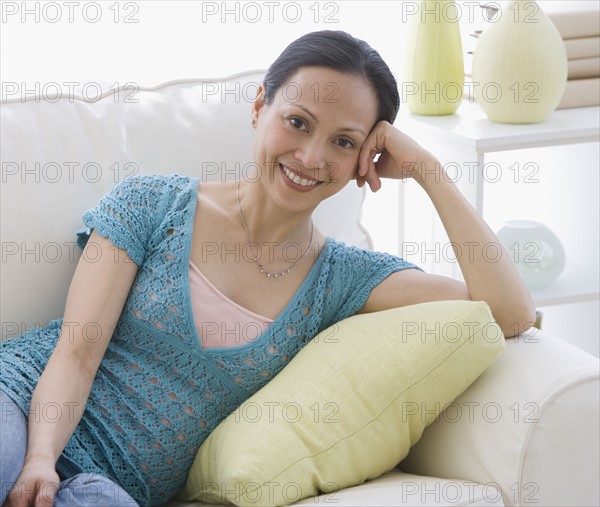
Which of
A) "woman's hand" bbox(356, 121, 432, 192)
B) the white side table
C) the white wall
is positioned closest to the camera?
"woman's hand" bbox(356, 121, 432, 192)

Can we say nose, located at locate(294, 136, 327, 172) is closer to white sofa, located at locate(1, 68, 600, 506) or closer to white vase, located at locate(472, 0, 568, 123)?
white sofa, located at locate(1, 68, 600, 506)

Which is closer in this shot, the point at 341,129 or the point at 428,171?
the point at 341,129

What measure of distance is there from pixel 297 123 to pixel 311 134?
1.1 inches

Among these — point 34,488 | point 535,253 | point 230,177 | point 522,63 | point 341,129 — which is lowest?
point 34,488

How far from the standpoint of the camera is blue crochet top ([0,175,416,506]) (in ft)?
4.81

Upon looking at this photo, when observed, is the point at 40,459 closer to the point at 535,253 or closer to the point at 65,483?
the point at 65,483

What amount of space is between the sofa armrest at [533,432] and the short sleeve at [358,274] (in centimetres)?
25

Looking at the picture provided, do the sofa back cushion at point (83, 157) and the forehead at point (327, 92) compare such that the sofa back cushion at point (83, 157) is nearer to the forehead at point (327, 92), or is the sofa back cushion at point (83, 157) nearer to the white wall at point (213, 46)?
the forehead at point (327, 92)

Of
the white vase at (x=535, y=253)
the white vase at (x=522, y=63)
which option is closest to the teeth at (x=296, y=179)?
the white vase at (x=522, y=63)

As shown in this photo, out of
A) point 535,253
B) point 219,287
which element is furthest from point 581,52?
point 219,287

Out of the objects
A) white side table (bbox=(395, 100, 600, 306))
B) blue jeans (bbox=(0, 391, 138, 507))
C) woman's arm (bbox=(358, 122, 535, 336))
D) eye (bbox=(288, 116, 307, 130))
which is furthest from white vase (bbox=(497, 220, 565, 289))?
blue jeans (bbox=(0, 391, 138, 507))

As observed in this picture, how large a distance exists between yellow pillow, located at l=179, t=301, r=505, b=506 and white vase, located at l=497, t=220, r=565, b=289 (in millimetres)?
881

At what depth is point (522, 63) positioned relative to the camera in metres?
2.14

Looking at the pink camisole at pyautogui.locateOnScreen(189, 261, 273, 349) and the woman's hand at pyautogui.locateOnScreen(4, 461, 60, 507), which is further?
the pink camisole at pyautogui.locateOnScreen(189, 261, 273, 349)
